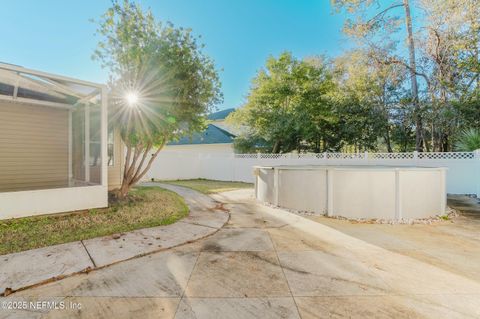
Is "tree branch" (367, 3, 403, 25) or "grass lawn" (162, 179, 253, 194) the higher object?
"tree branch" (367, 3, 403, 25)

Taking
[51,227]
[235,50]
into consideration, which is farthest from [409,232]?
[235,50]

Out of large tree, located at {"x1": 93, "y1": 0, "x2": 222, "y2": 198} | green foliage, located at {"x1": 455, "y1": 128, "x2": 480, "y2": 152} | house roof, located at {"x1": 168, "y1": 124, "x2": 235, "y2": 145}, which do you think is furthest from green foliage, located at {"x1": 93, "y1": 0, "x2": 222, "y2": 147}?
house roof, located at {"x1": 168, "y1": 124, "x2": 235, "y2": 145}

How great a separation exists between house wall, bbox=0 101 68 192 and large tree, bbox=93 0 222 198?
2.17 metres

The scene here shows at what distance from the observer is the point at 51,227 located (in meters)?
4.11

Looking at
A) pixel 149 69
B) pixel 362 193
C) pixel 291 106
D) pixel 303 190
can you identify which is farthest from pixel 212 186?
pixel 362 193

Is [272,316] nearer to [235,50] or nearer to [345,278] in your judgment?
[345,278]

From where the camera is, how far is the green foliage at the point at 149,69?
5.39 meters

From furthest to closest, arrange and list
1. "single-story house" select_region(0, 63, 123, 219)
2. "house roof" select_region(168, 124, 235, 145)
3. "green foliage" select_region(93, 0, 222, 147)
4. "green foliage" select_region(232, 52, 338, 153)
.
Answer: "house roof" select_region(168, 124, 235, 145), "green foliage" select_region(232, 52, 338, 153), "green foliage" select_region(93, 0, 222, 147), "single-story house" select_region(0, 63, 123, 219)


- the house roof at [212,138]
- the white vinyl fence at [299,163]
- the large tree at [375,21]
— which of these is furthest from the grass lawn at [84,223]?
the large tree at [375,21]

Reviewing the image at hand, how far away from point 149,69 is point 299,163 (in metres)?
7.38

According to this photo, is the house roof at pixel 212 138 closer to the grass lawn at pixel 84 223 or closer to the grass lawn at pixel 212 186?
the grass lawn at pixel 212 186

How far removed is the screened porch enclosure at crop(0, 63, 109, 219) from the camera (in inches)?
181

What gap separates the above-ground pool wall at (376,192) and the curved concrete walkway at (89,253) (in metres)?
2.44

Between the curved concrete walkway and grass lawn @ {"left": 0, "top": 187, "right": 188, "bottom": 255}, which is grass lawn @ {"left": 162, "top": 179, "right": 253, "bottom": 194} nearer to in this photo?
grass lawn @ {"left": 0, "top": 187, "right": 188, "bottom": 255}
